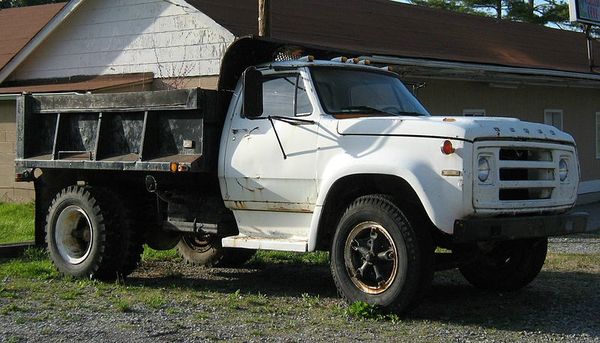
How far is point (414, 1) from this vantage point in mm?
45375

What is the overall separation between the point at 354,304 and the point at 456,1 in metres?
37.6

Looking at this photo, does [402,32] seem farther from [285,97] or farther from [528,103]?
[285,97]

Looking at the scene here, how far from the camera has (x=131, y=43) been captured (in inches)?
703

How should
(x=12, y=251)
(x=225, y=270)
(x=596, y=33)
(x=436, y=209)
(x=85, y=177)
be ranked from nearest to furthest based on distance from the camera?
1. (x=436, y=209)
2. (x=85, y=177)
3. (x=225, y=270)
4. (x=12, y=251)
5. (x=596, y=33)

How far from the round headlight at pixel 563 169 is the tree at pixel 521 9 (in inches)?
1380

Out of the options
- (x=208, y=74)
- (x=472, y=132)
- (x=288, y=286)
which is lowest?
(x=288, y=286)

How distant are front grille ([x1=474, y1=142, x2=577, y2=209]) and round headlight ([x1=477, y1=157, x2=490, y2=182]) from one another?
27 mm

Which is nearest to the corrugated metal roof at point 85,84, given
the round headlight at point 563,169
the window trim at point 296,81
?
the window trim at point 296,81

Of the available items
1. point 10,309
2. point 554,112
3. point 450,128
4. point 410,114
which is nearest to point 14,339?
point 10,309

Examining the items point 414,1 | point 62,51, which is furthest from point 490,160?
point 414,1

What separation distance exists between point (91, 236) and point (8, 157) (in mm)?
10471

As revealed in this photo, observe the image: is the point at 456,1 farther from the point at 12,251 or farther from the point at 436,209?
the point at 436,209

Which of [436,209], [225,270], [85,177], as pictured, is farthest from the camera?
[225,270]

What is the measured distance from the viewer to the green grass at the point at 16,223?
13.0m
